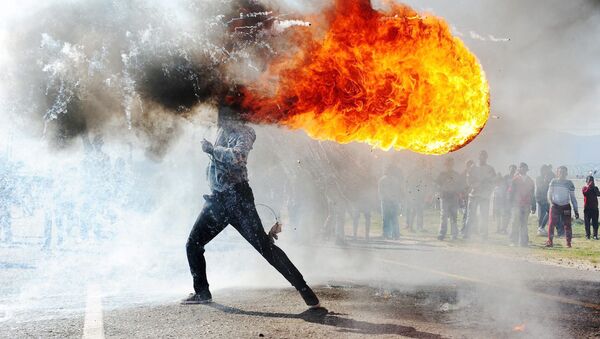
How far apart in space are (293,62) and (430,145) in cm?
191

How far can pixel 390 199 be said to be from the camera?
47.4ft

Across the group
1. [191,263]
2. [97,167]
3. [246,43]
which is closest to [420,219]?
[97,167]

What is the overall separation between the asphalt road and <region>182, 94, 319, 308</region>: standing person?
0.31m

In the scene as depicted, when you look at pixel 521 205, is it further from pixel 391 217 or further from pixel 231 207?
pixel 231 207

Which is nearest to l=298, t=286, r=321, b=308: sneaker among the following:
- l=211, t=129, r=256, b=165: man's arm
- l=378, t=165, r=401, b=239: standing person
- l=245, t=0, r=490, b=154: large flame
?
l=211, t=129, r=256, b=165: man's arm

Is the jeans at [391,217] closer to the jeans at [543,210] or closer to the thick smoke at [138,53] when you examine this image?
the jeans at [543,210]

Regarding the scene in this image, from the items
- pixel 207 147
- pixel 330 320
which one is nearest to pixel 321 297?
pixel 330 320

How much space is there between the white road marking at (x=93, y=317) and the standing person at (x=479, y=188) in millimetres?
9768

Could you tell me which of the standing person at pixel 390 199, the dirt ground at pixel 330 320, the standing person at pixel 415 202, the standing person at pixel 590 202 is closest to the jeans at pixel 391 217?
the standing person at pixel 390 199

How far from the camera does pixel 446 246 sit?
12.6 m

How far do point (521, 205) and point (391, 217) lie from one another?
10.7ft

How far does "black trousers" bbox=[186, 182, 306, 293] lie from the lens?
18.7 feet

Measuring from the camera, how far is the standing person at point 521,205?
41.5 feet

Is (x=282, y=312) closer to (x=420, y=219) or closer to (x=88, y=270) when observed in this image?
(x=88, y=270)
